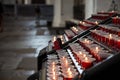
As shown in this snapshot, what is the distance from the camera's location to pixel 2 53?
43.7ft

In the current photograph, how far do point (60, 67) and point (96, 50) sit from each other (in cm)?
85

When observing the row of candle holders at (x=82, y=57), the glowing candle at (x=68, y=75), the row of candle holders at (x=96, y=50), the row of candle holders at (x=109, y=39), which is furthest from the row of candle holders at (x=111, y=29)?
the glowing candle at (x=68, y=75)

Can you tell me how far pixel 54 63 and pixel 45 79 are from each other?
1.00 meters

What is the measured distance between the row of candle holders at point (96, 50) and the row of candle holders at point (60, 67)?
404 mm

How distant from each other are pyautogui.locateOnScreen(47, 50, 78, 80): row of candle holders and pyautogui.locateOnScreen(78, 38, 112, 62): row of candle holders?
404 millimetres

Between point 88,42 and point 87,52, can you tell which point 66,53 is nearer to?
point 88,42

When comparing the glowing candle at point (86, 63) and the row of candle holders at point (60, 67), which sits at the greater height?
the glowing candle at point (86, 63)

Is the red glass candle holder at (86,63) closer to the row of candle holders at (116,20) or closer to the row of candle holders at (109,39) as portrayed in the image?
the row of candle holders at (109,39)

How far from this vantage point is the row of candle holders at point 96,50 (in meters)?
4.95

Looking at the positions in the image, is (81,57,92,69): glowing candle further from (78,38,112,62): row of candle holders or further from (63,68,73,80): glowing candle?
(63,68,73,80): glowing candle

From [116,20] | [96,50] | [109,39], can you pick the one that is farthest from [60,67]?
[116,20]

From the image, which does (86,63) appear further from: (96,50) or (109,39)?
(109,39)

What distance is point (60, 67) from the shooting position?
6.06 m

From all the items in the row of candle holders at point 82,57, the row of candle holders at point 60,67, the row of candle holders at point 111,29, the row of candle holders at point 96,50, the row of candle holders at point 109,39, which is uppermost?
the row of candle holders at point 111,29
